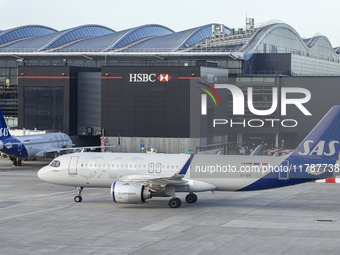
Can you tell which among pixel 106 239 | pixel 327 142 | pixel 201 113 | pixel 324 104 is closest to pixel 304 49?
pixel 324 104

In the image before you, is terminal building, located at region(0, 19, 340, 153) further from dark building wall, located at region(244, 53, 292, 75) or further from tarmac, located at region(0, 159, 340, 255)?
tarmac, located at region(0, 159, 340, 255)

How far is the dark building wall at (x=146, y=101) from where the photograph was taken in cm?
9731

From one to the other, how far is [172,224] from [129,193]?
6.00 meters

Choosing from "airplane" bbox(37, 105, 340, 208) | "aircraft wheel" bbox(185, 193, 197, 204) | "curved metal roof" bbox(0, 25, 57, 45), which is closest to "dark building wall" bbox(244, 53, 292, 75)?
"curved metal roof" bbox(0, 25, 57, 45)

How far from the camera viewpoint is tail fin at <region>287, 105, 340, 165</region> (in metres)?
46.2

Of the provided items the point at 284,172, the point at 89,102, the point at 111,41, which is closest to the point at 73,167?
the point at 284,172

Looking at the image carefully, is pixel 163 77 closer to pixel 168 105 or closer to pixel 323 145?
pixel 168 105

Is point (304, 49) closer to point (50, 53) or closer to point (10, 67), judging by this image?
point (50, 53)

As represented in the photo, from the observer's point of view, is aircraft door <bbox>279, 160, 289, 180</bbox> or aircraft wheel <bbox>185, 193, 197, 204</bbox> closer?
aircraft door <bbox>279, 160, 289, 180</bbox>

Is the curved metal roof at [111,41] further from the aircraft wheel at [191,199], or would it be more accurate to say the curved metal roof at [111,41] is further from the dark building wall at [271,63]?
the aircraft wheel at [191,199]

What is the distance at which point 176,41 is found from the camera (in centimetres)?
14225

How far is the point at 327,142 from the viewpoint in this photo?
46.4 meters

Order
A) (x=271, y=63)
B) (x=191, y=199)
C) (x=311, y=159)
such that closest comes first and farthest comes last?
(x=311, y=159) < (x=191, y=199) < (x=271, y=63)

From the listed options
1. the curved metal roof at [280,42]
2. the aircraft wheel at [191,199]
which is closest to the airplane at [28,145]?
the aircraft wheel at [191,199]
